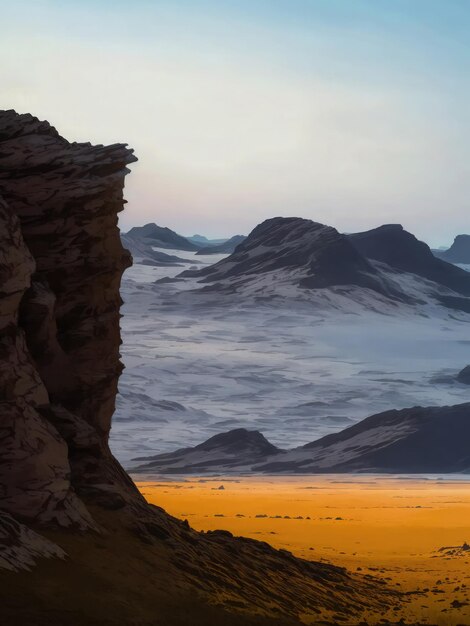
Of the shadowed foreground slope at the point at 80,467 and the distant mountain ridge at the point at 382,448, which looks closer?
the shadowed foreground slope at the point at 80,467

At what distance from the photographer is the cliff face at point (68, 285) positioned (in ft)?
73.0

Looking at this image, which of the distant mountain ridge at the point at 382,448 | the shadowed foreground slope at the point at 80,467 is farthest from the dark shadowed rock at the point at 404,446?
the shadowed foreground slope at the point at 80,467

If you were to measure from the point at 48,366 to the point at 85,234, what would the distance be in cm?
318

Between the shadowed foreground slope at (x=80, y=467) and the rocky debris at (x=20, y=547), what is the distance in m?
0.03

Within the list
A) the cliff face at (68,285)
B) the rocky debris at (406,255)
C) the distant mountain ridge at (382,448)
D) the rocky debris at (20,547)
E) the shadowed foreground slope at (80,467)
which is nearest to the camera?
the rocky debris at (20,547)

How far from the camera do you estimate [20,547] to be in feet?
58.5

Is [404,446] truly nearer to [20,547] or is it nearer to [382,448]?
[382,448]

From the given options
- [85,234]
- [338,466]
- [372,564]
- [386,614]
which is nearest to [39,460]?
[85,234]

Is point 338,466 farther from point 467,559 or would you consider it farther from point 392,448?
point 467,559

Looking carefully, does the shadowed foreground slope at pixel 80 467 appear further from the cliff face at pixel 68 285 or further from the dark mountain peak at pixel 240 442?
the dark mountain peak at pixel 240 442

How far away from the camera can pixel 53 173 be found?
2500cm

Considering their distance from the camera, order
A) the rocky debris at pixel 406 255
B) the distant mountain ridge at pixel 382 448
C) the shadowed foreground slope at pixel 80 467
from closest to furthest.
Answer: the shadowed foreground slope at pixel 80 467 < the distant mountain ridge at pixel 382 448 < the rocky debris at pixel 406 255

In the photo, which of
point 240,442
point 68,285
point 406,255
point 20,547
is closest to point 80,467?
point 68,285

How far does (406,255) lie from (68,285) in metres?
164
